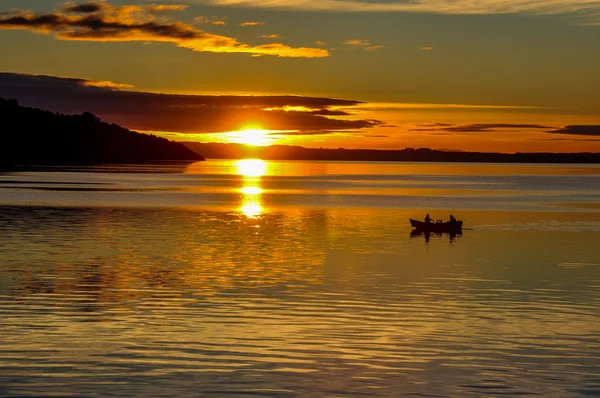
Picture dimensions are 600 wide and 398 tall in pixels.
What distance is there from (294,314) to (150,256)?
19.7m

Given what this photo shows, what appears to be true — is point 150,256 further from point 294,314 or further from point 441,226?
point 441,226

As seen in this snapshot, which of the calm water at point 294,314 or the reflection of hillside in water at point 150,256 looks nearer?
the calm water at point 294,314

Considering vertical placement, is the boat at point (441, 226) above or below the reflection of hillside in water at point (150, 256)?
above

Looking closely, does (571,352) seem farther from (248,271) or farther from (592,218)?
(592,218)

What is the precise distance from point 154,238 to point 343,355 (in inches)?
1455

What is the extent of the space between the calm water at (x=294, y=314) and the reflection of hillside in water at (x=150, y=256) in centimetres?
16

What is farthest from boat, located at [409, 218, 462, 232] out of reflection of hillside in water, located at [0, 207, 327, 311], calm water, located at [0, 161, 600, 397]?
reflection of hillside in water, located at [0, 207, 327, 311]

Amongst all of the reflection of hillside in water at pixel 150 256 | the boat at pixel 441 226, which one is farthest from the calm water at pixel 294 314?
the boat at pixel 441 226

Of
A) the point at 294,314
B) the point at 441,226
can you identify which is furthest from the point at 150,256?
the point at 441,226

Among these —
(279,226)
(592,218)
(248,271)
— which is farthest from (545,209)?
(248,271)

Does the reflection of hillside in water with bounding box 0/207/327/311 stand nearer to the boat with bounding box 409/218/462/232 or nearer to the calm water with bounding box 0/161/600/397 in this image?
the calm water with bounding box 0/161/600/397

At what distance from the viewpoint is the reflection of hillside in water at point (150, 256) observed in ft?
121

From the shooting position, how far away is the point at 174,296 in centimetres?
3516

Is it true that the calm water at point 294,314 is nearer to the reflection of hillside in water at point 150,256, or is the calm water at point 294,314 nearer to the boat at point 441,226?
the reflection of hillside in water at point 150,256
